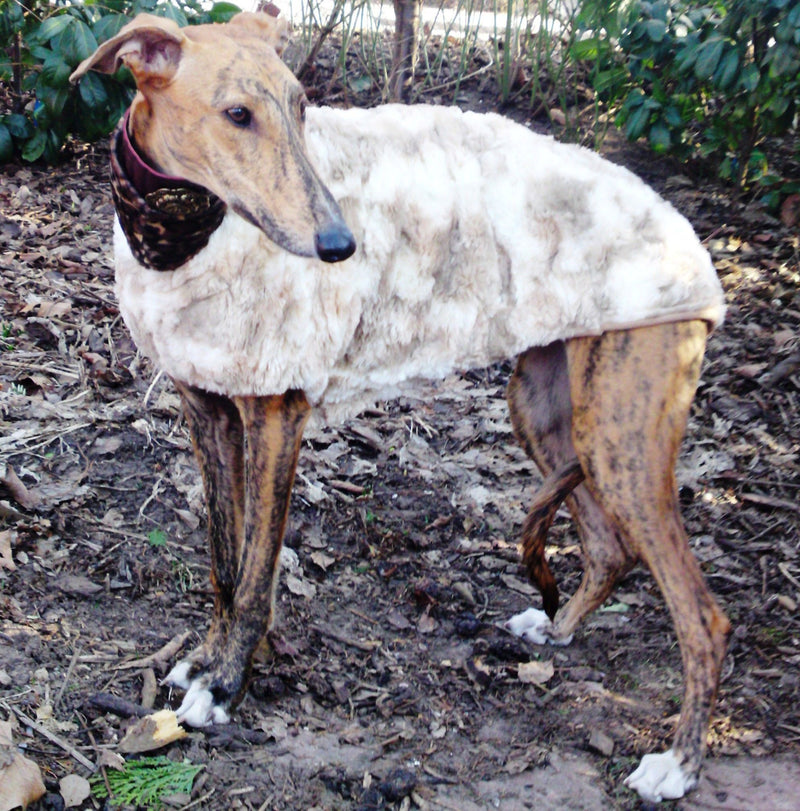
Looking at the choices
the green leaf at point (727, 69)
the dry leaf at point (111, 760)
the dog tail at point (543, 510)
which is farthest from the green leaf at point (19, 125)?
the dry leaf at point (111, 760)

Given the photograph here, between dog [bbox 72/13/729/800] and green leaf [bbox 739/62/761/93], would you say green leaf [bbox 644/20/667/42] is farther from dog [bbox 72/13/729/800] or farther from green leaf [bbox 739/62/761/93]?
dog [bbox 72/13/729/800]

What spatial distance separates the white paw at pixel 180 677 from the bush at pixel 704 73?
4490mm

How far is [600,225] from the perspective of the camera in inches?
135

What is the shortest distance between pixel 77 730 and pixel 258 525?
2.92ft

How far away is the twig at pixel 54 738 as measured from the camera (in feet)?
10.2

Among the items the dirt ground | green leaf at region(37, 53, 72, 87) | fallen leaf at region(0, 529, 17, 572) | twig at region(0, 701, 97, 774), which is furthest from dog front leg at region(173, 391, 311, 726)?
green leaf at region(37, 53, 72, 87)

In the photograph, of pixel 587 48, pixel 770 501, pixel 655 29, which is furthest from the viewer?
pixel 587 48

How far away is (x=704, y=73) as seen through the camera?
5.80 m

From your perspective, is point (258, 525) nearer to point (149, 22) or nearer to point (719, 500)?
point (149, 22)

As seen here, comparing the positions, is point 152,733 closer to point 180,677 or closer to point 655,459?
point 180,677

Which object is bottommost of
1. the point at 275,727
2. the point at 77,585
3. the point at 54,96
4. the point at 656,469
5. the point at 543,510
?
the point at 275,727

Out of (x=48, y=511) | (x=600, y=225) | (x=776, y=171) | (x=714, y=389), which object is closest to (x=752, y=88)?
(x=776, y=171)

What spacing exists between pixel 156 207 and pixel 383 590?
2170mm

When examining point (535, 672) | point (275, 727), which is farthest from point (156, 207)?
point (535, 672)
